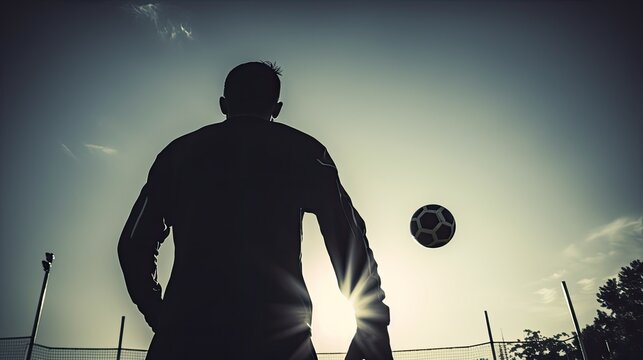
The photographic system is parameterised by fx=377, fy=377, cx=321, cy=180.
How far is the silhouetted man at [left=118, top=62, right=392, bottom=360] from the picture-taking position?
1138 millimetres

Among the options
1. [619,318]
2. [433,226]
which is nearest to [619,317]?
[619,318]

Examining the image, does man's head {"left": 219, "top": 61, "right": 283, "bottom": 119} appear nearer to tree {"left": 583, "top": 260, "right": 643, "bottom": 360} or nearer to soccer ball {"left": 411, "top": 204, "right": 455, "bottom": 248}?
soccer ball {"left": 411, "top": 204, "right": 455, "bottom": 248}

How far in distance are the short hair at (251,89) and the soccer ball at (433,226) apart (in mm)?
6161

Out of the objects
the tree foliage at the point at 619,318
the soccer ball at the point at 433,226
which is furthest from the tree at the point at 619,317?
the soccer ball at the point at 433,226

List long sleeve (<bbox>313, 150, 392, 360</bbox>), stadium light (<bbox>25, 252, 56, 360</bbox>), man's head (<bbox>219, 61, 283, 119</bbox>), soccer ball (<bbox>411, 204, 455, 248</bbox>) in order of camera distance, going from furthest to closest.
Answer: stadium light (<bbox>25, 252, 56, 360</bbox>), soccer ball (<bbox>411, 204, 455, 248</bbox>), man's head (<bbox>219, 61, 283, 119</bbox>), long sleeve (<bbox>313, 150, 392, 360</bbox>)

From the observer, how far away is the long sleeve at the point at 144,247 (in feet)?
4.93

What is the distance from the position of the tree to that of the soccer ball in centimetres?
5380

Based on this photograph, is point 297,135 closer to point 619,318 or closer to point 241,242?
point 241,242

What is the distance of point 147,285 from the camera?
1.51 m

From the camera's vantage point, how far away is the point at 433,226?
7332 mm

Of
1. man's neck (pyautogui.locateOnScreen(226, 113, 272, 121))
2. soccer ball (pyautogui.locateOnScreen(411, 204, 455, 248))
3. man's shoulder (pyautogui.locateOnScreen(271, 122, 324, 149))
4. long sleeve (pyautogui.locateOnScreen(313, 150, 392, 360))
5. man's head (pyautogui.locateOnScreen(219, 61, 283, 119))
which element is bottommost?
long sleeve (pyautogui.locateOnScreen(313, 150, 392, 360))

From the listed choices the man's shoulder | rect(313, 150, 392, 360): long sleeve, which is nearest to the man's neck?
the man's shoulder

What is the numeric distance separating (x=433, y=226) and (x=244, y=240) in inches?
259

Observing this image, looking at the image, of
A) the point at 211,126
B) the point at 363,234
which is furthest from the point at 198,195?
the point at 363,234
